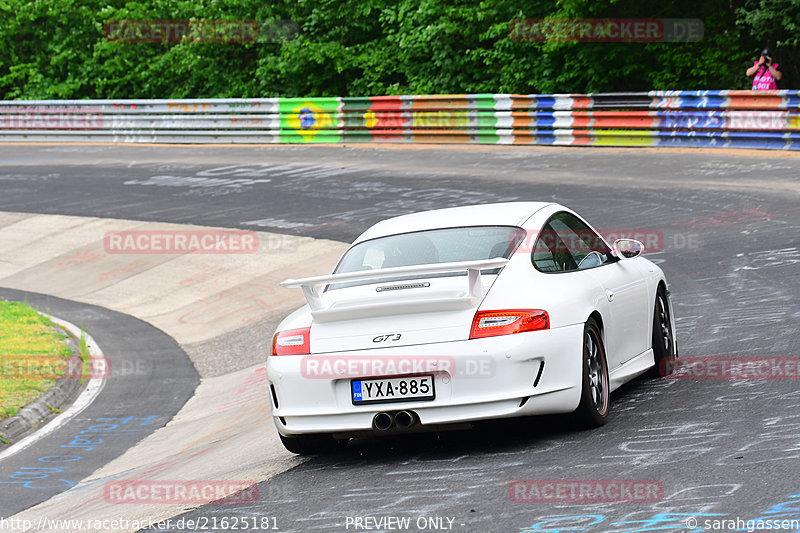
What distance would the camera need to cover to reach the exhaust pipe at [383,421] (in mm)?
6445

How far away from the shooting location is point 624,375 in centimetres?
745

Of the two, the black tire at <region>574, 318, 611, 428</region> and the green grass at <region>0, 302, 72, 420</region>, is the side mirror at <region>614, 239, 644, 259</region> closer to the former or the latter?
the black tire at <region>574, 318, 611, 428</region>

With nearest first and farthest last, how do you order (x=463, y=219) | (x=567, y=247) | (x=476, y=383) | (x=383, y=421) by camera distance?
(x=476, y=383)
(x=383, y=421)
(x=567, y=247)
(x=463, y=219)

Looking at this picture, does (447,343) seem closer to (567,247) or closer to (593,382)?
(593,382)

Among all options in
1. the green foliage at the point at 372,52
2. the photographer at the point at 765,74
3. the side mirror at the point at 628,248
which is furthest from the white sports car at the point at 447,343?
the green foliage at the point at 372,52

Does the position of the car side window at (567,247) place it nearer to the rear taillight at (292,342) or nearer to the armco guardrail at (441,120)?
the rear taillight at (292,342)

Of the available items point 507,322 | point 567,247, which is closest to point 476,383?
point 507,322

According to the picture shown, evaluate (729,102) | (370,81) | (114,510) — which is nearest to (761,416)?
(114,510)

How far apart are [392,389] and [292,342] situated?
710mm

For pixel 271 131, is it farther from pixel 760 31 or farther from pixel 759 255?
pixel 759 255

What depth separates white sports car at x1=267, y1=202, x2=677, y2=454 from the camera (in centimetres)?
637

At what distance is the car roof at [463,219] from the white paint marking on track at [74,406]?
4.09 m

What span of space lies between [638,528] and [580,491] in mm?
657

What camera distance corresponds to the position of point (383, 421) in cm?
646
